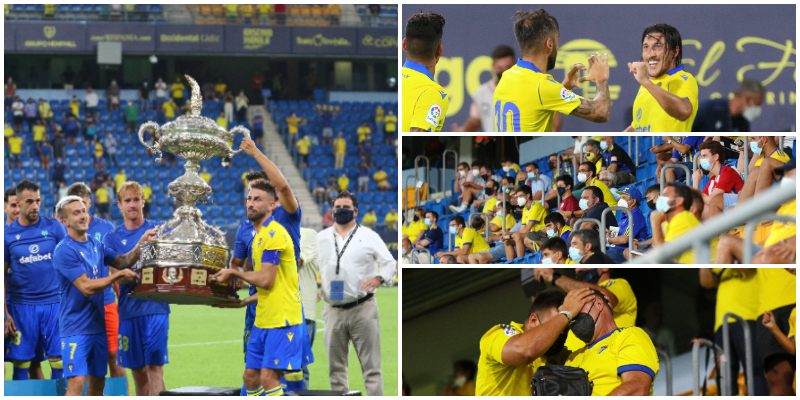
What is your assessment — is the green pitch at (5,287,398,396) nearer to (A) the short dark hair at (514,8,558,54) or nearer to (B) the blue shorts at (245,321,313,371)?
(B) the blue shorts at (245,321,313,371)

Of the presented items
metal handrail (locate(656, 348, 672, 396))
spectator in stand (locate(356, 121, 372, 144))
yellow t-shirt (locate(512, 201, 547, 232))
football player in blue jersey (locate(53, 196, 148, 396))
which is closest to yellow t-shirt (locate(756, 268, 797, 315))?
metal handrail (locate(656, 348, 672, 396))

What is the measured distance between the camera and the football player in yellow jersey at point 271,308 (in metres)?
4.33

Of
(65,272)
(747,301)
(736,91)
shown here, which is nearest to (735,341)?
(747,301)

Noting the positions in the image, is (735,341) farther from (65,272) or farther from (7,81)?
(7,81)

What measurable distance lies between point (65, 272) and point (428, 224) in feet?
6.94

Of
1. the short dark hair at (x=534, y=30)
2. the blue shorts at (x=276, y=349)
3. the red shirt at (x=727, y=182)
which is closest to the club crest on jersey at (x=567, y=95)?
the short dark hair at (x=534, y=30)

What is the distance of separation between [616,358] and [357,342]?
199cm

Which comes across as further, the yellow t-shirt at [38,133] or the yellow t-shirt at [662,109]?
the yellow t-shirt at [38,133]

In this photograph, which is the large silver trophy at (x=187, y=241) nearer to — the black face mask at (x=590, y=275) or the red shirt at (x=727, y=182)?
the black face mask at (x=590, y=275)

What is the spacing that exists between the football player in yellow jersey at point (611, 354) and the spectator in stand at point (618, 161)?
650 mm

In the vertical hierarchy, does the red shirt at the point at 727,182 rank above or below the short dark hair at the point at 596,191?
above

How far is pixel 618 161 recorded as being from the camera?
432cm

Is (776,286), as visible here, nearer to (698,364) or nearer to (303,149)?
(698,364)

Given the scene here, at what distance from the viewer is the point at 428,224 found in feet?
14.5
